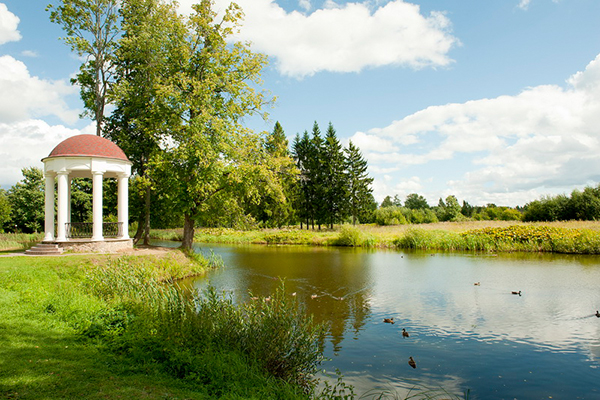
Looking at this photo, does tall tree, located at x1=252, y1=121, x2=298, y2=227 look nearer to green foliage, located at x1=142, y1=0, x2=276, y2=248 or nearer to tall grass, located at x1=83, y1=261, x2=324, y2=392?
green foliage, located at x1=142, y1=0, x2=276, y2=248

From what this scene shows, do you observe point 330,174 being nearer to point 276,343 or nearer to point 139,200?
point 139,200

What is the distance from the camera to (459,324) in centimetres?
1005

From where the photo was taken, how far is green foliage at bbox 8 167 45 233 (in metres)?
32.4

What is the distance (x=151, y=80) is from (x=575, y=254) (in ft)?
95.8

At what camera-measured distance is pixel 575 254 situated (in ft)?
81.8

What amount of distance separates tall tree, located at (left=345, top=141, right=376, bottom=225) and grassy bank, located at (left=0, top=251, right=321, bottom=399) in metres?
42.6

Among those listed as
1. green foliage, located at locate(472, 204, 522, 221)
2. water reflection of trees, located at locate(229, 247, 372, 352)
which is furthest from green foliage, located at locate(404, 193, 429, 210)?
water reflection of trees, located at locate(229, 247, 372, 352)

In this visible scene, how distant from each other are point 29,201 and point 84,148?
19.6 metres

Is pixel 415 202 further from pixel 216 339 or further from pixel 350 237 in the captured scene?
pixel 216 339

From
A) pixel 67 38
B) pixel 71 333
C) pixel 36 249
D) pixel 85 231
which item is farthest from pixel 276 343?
pixel 67 38

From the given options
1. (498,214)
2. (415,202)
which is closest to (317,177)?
(498,214)

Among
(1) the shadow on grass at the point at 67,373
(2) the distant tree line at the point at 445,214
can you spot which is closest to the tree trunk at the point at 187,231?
(1) the shadow on grass at the point at 67,373

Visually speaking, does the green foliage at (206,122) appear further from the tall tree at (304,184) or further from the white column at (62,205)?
the tall tree at (304,184)

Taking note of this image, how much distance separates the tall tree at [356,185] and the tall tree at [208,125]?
29157 millimetres
